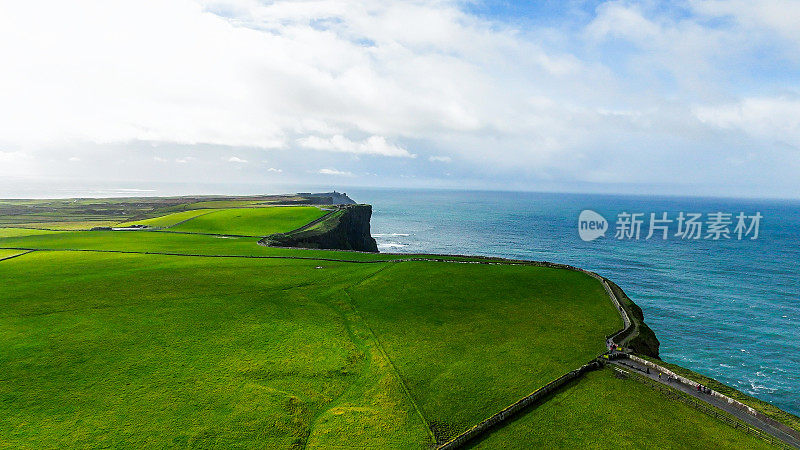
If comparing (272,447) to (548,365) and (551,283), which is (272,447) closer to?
(548,365)

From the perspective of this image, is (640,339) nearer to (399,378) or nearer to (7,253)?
(399,378)

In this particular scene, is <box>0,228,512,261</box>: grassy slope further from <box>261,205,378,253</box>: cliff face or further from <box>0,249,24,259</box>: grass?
<box>261,205,378,253</box>: cliff face

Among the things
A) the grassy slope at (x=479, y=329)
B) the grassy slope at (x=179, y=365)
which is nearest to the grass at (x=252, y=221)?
the grassy slope at (x=179, y=365)

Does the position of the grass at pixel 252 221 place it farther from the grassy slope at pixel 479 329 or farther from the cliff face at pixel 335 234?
the grassy slope at pixel 479 329


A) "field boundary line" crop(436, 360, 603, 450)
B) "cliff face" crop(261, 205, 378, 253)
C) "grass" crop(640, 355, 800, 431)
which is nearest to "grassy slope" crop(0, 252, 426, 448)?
"field boundary line" crop(436, 360, 603, 450)

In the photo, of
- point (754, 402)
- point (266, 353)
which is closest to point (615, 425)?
point (754, 402)

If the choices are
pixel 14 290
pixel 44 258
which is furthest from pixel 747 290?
pixel 44 258
